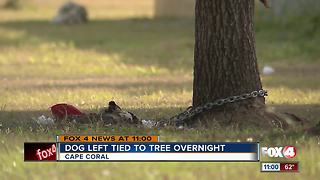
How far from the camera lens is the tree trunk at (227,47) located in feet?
34.1

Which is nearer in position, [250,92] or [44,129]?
[44,129]

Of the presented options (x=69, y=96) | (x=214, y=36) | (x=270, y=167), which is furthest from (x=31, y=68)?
(x=270, y=167)

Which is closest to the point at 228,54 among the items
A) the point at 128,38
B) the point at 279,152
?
the point at 279,152

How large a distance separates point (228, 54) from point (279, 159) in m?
2.83

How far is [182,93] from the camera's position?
14805 mm

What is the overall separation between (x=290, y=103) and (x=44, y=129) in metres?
4.70

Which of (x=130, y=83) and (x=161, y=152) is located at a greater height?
(x=130, y=83)

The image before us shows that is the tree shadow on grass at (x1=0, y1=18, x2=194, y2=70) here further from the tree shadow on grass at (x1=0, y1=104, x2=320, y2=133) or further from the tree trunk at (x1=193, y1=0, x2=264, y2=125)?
the tree trunk at (x1=193, y1=0, x2=264, y2=125)

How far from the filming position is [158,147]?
7953 millimetres

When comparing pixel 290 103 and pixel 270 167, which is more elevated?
pixel 290 103

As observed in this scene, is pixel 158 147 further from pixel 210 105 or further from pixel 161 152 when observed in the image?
pixel 210 105

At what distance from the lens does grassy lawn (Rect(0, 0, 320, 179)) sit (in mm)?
7547

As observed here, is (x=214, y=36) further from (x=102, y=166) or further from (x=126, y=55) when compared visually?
(x=126, y=55)

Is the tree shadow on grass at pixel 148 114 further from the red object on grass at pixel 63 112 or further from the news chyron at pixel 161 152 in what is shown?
the news chyron at pixel 161 152
